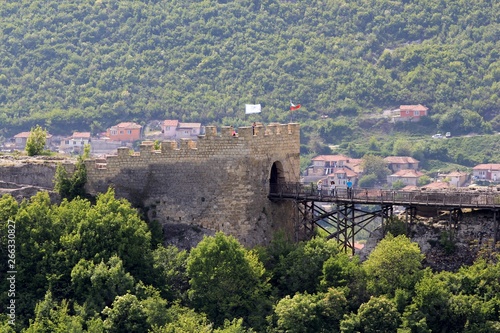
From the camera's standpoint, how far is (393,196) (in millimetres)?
65625

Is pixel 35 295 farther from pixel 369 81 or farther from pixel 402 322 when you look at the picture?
pixel 369 81

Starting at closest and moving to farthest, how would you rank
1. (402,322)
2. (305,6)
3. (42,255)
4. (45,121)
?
(402,322) → (42,255) → (45,121) → (305,6)

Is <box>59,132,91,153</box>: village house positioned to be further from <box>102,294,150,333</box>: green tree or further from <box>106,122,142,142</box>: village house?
<box>102,294,150,333</box>: green tree

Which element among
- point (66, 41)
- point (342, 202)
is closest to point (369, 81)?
point (66, 41)

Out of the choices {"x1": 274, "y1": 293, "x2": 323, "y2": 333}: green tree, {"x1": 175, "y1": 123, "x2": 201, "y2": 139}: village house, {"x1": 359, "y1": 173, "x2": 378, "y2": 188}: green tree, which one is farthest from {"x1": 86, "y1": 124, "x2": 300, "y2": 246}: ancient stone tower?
{"x1": 175, "y1": 123, "x2": 201, "y2": 139}: village house

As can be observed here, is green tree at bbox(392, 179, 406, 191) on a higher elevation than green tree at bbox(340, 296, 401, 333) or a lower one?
higher

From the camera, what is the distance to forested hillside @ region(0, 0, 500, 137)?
A: 150625 millimetres

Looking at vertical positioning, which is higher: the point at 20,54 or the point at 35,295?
the point at 20,54

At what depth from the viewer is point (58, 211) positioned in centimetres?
6725

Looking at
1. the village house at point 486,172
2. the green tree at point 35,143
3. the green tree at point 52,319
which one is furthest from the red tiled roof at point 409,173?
the green tree at point 52,319

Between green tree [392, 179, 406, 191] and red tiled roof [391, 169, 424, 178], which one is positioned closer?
green tree [392, 179, 406, 191]

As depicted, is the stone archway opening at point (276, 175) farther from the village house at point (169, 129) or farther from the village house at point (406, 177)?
the village house at point (169, 129)

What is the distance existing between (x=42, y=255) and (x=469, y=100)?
3614 inches

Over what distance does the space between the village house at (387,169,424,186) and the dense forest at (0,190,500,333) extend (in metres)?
72.5
